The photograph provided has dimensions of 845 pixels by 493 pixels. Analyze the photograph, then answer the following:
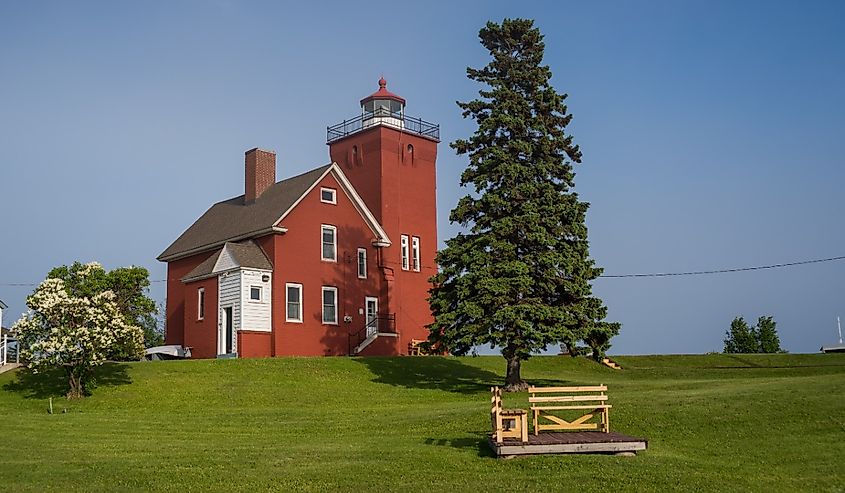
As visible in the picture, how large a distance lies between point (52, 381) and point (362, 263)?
16882 mm

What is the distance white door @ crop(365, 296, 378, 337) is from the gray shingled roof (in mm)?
6506

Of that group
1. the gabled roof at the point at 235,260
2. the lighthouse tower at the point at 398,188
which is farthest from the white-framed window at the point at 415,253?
the gabled roof at the point at 235,260

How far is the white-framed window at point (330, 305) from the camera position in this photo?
42.5m

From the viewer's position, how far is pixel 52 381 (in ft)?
105

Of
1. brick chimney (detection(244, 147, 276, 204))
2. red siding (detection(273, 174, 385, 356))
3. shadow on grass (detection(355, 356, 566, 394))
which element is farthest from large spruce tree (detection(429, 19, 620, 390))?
brick chimney (detection(244, 147, 276, 204))

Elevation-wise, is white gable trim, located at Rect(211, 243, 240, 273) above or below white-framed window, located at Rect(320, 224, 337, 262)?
below

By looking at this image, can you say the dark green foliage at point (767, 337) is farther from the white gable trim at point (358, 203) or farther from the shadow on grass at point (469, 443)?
the shadow on grass at point (469, 443)

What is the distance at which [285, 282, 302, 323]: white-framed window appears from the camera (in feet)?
134

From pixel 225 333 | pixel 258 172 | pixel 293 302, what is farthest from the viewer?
pixel 258 172

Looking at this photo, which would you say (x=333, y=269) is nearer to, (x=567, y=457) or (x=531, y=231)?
(x=531, y=231)

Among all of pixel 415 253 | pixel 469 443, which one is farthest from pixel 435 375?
pixel 469 443

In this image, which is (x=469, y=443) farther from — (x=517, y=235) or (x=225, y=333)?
(x=225, y=333)

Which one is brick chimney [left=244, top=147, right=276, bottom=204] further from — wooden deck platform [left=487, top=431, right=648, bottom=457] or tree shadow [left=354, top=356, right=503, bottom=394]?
wooden deck platform [left=487, top=431, right=648, bottom=457]

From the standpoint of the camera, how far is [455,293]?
105 feet
